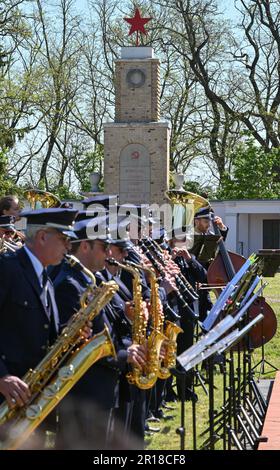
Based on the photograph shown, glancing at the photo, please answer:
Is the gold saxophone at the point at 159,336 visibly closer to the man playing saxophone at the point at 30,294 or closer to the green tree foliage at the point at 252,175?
the man playing saxophone at the point at 30,294

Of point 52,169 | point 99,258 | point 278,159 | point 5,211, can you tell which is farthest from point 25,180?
point 99,258

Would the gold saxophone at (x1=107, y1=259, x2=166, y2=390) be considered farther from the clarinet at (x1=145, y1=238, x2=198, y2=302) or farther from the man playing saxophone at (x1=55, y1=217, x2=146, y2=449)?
the clarinet at (x1=145, y1=238, x2=198, y2=302)

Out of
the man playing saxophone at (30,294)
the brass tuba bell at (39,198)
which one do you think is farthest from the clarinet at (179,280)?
the brass tuba bell at (39,198)

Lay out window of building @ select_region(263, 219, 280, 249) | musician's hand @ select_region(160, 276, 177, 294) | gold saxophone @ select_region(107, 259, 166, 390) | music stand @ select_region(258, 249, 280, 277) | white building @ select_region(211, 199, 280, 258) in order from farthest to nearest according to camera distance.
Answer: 1. window of building @ select_region(263, 219, 280, 249)
2. white building @ select_region(211, 199, 280, 258)
3. music stand @ select_region(258, 249, 280, 277)
4. musician's hand @ select_region(160, 276, 177, 294)
5. gold saxophone @ select_region(107, 259, 166, 390)

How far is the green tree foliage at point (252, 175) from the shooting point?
39344mm

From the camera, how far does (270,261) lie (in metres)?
8.91

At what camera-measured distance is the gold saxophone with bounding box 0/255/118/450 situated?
4.66 metres

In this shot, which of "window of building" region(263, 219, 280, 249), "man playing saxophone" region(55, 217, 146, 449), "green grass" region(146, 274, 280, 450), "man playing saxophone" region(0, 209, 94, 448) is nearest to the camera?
"man playing saxophone" region(0, 209, 94, 448)

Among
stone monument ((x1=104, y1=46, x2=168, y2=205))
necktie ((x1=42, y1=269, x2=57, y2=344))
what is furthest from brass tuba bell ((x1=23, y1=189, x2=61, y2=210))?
stone monument ((x1=104, y1=46, x2=168, y2=205))

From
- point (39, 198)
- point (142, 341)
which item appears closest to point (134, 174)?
point (39, 198)

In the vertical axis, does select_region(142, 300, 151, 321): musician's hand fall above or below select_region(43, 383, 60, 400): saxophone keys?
above

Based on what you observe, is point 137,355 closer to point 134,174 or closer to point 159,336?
point 159,336

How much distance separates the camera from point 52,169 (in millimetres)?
47375

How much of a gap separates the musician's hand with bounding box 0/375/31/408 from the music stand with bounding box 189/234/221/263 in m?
6.04
